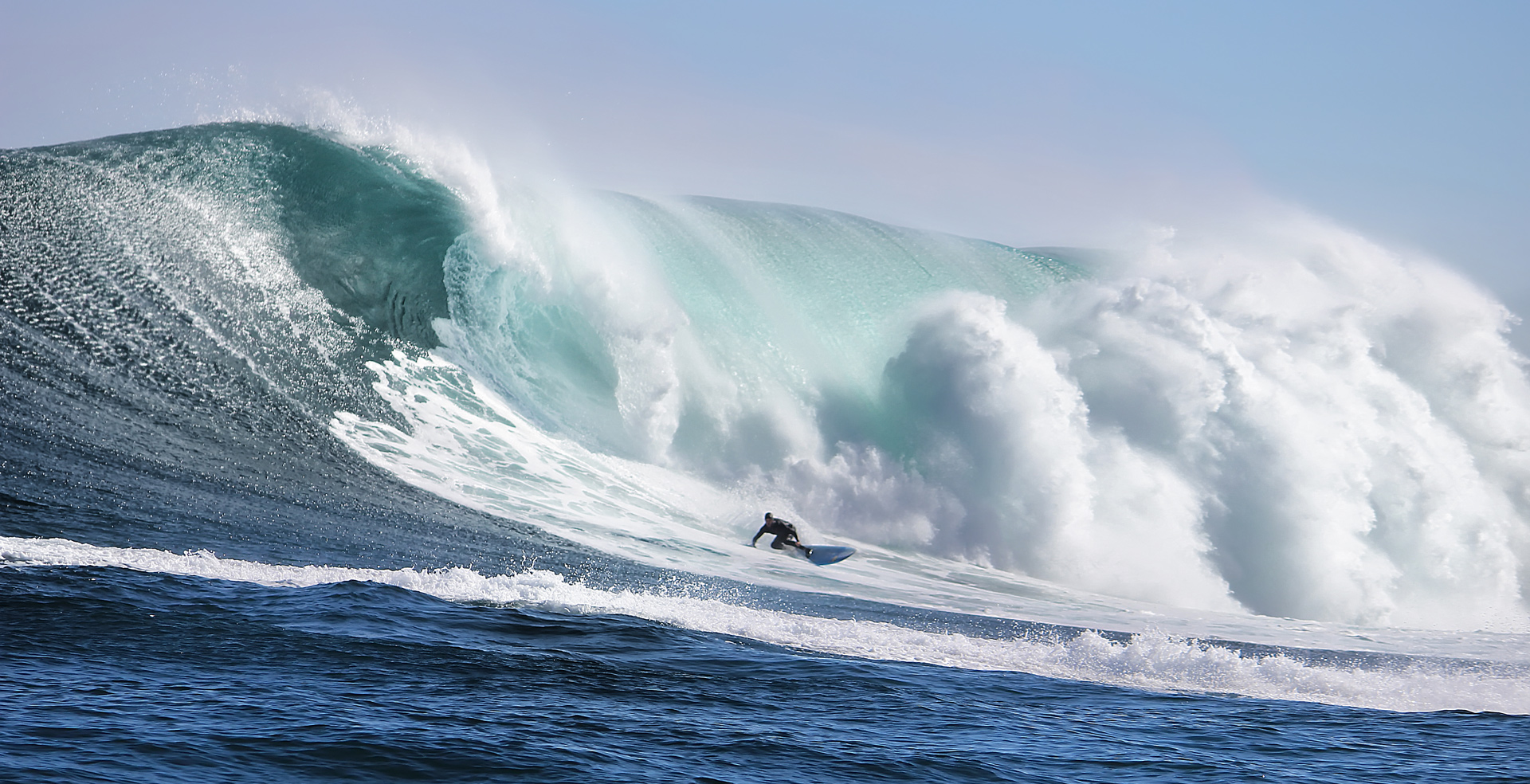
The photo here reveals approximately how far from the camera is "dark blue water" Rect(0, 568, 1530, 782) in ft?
16.6

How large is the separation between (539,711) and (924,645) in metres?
4.64

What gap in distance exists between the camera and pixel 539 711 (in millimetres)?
6250

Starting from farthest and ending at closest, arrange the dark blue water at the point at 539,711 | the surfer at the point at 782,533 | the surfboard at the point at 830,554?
the surfboard at the point at 830,554 → the surfer at the point at 782,533 → the dark blue water at the point at 539,711

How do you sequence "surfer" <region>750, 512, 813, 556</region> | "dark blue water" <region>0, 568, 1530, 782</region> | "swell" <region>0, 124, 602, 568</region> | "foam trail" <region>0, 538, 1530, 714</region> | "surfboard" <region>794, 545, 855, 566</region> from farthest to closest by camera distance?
"surfboard" <region>794, 545, 855, 566</region> < "surfer" <region>750, 512, 813, 556</region> < "swell" <region>0, 124, 602, 568</region> < "foam trail" <region>0, 538, 1530, 714</region> < "dark blue water" <region>0, 568, 1530, 782</region>

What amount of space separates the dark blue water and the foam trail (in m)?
0.40

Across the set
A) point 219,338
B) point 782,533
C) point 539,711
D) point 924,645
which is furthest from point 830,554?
point 219,338

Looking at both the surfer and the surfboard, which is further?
the surfboard

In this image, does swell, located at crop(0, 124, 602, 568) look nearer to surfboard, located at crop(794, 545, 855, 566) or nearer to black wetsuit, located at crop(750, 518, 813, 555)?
black wetsuit, located at crop(750, 518, 813, 555)

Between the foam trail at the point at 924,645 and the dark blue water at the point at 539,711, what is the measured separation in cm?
40

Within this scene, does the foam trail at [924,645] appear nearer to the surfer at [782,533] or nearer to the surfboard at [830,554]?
the surfer at [782,533]

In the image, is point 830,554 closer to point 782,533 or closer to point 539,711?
point 782,533

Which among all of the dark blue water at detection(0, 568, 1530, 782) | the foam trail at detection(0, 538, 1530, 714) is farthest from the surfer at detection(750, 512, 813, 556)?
the dark blue water at detection(0, 568, 1530, 782)

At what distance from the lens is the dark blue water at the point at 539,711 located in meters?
5.07

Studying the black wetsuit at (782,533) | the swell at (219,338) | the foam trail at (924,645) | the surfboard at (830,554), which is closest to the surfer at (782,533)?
the black wetsuit at (782,533)
